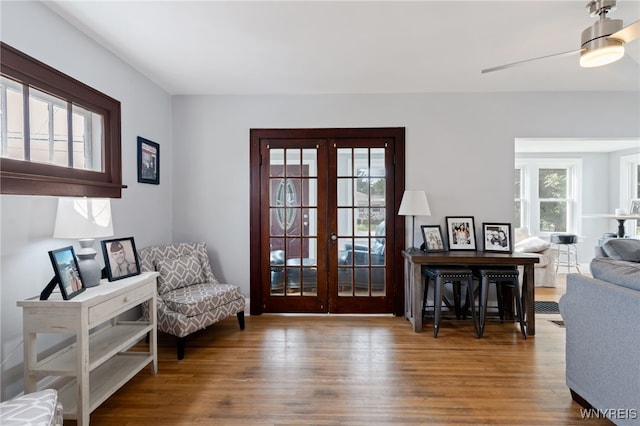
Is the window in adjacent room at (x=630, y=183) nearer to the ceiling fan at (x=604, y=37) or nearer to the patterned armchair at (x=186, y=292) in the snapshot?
the ceiling fan at (x=604, y=37)

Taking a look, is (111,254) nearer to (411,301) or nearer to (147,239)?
(147,239)

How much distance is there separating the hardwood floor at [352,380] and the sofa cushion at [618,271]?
33.7 inches

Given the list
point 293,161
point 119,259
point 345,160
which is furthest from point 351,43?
point 119,259

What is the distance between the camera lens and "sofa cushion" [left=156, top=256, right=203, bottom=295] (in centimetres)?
309

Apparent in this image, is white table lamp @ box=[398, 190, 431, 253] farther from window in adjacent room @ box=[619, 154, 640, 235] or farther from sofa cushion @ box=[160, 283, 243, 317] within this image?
window in adjacent room @ box=[619, 154, 640, 235]

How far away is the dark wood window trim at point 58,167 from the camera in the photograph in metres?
1.87

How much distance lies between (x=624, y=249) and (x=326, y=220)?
99.2 inches

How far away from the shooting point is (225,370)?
2.56 m

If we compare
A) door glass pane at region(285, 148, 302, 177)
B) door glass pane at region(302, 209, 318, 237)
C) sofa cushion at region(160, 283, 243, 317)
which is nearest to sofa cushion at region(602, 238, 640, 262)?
door glass pane at region(302, 209, 318, 237)

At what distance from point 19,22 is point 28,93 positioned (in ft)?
1.27

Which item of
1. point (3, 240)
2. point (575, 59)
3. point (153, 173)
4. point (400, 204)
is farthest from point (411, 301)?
point (3, 240)

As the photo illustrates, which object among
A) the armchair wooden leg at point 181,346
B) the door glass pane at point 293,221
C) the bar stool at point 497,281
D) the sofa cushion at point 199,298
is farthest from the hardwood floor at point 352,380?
the door glass pane at point 293,221

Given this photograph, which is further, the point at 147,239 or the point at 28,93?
the point at 147,239

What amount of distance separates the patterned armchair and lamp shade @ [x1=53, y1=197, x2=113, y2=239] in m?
1.01
